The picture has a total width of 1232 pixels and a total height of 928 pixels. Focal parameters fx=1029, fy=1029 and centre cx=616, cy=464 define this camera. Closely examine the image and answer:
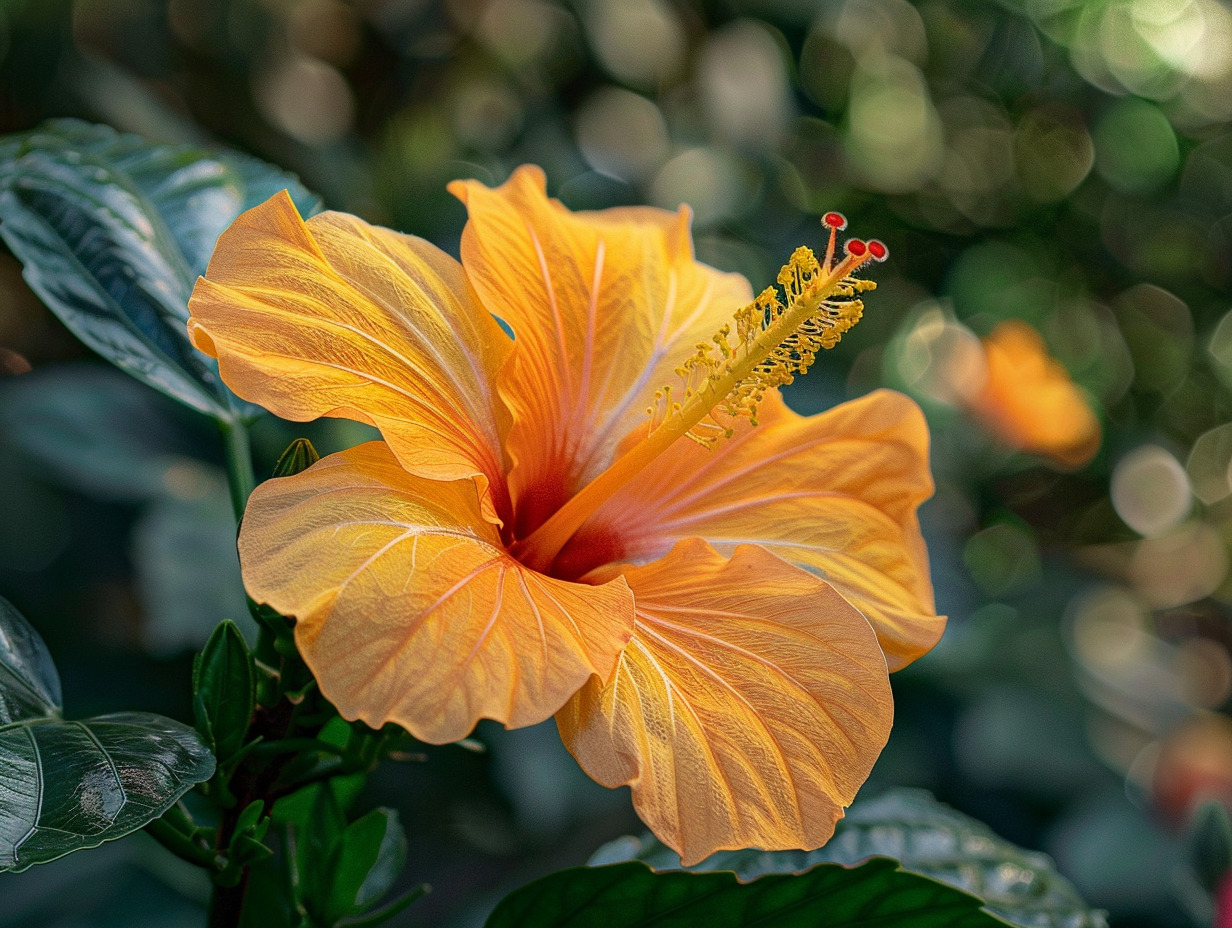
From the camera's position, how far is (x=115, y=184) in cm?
88

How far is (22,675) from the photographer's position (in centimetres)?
67

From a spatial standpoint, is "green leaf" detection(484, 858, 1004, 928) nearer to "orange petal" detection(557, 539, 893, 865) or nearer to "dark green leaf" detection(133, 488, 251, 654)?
"orange petal" detection(557, 539, 893, 865)

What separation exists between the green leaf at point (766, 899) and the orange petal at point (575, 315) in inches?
11.0

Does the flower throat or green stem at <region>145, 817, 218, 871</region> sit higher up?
the flower throat

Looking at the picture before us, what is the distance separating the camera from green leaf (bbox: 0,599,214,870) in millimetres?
538

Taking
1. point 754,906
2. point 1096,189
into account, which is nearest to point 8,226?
point 754,906

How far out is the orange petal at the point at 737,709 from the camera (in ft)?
1.97

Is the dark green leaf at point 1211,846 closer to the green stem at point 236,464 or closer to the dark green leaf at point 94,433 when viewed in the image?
the green stem at point 236,464

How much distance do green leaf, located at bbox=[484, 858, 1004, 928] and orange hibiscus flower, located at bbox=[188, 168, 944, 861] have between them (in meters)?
0.09

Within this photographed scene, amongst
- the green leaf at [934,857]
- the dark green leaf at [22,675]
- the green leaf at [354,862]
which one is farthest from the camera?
the green leaf at [934,857]

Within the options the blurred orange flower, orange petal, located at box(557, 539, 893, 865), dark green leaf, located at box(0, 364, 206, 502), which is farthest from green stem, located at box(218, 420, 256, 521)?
the blurred orange flower

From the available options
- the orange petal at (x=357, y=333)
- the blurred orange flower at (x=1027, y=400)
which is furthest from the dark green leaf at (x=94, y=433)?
the blurred orange flower at (x=1027, y=400)

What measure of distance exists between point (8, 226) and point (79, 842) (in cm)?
50

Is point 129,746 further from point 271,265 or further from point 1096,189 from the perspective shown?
point 1096,189
